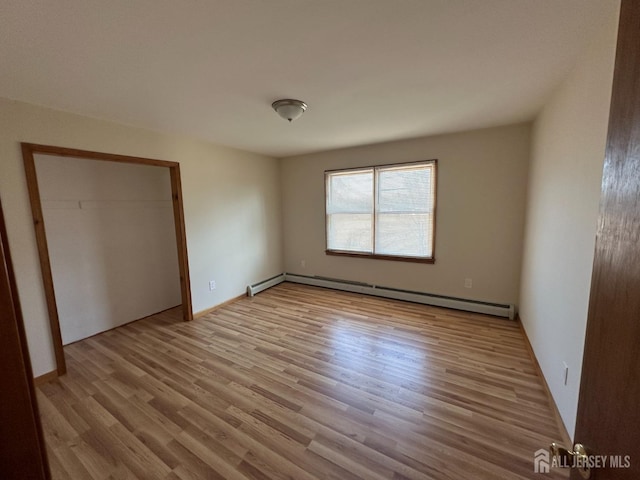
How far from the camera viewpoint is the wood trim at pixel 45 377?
2.16 m

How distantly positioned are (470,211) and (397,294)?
1508 millimetres

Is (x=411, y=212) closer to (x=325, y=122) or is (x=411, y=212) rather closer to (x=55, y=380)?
(x=325, y=122)

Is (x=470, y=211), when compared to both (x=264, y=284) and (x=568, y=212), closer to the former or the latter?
(x=568, y=212)

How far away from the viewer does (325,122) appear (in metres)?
2.72

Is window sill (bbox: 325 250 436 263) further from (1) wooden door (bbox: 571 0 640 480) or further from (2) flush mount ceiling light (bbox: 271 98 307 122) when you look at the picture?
(1) wooden door (bbox: 571 0 640 480)

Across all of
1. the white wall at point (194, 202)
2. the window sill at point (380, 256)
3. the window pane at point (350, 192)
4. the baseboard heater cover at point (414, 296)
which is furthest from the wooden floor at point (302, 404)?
the window pane at point (350, 192)

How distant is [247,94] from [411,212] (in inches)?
102

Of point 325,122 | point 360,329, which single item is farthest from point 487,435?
point 325,122

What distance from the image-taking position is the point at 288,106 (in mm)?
2117

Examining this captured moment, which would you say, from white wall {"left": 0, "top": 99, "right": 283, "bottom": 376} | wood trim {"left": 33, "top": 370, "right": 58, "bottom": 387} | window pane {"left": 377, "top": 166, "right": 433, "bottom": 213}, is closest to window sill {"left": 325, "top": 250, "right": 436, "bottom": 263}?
window pane {"left": 377, "top": 166, "right": 433, "bottom": 213}

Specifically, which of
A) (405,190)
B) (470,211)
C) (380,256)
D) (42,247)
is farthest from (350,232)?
(42,247)

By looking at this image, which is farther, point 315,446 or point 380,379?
point 380,379

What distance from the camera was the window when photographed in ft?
11.6

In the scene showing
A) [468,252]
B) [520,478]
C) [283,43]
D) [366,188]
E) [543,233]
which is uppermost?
[283,43]
